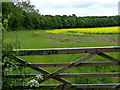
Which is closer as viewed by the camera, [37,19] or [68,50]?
[68,50]

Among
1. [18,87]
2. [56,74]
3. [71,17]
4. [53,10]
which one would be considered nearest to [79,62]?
[56,74]

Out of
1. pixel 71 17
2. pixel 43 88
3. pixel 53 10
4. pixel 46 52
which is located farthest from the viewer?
pixel 71 17

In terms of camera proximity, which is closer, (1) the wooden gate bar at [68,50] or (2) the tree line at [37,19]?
(1) the wooden gate bar at [68,50]

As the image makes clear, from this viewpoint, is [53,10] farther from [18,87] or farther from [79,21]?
[18,87]

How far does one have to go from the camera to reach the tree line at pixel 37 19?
4737mm

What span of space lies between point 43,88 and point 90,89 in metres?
0.99

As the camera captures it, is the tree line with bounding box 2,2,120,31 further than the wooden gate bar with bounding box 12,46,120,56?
Yes

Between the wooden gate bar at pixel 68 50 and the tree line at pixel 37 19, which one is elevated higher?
the tree line at pixel 37 19

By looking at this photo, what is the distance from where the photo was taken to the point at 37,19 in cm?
621

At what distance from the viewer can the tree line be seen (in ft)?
15.5

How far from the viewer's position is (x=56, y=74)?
3408 mm

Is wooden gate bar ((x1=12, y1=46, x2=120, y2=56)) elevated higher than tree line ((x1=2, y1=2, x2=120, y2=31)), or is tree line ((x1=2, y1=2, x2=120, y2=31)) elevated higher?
tree line ((x1=2, y1=2, x2=120, y2=31))

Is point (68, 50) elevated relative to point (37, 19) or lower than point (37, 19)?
lower

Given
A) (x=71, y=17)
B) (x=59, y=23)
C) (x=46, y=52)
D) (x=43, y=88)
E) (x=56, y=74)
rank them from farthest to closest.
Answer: (x=71, y=17) → (x=59, y=23) → (x=43, y=88) → (x=56, y=74) → (x=46, y=52)
